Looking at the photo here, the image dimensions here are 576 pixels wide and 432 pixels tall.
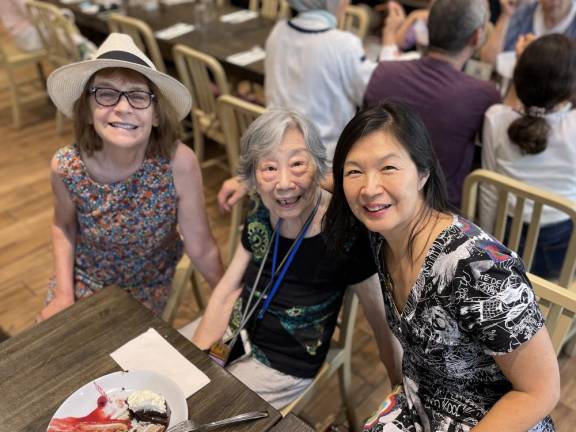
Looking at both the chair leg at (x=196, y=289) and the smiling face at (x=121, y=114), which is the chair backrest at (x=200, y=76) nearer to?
the chair leg at (x=196, y=289)

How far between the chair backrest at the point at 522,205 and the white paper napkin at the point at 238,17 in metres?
2.65

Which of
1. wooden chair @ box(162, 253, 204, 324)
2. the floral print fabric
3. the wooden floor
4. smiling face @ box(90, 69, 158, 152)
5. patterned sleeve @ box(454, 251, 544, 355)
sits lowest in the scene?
the wooden floor

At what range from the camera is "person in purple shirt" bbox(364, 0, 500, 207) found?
190 cm

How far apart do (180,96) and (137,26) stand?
6.73 feet

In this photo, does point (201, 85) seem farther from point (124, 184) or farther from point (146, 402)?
point (146, 402)

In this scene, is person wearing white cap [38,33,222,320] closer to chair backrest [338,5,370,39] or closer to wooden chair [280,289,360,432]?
wooden chair [280,289,360,432]

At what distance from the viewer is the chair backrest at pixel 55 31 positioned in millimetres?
3437

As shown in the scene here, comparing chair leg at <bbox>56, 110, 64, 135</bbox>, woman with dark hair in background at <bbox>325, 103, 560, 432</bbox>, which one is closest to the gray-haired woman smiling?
woman with dark hair in background at <bbox>325, 103, 560, 432</bbox>

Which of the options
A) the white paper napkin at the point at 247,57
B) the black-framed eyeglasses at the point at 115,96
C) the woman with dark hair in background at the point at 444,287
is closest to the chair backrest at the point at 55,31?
the white paper napkin at the point at 247,57

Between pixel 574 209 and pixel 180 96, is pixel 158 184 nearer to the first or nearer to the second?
pixel 180 96

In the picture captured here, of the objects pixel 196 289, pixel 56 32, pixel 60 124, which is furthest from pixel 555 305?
pixel 60 124

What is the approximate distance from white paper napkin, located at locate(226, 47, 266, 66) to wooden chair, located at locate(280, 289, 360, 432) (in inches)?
77.4

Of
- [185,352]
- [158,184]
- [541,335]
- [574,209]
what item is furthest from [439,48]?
[185,352]

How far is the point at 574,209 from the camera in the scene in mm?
1384
